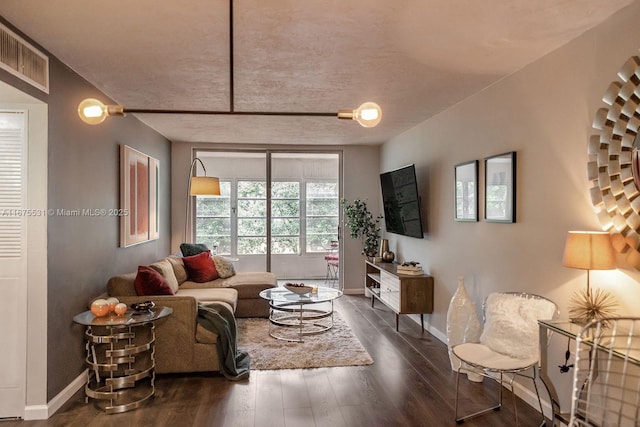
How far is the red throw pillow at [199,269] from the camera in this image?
19.1 ft

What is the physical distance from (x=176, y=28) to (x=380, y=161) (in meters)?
5.17

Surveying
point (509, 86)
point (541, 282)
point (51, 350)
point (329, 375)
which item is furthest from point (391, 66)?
point (51, 350)

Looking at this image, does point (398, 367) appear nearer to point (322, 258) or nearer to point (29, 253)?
point (29, 253)

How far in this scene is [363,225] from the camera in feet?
23.2

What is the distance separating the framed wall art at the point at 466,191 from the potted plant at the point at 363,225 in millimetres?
2592

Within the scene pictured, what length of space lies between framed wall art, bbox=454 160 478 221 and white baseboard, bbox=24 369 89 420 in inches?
145

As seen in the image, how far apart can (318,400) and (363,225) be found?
13.2ft

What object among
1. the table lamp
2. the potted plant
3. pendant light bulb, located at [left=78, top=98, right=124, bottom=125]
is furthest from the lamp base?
the potted plant

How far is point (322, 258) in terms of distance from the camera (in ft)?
28.8

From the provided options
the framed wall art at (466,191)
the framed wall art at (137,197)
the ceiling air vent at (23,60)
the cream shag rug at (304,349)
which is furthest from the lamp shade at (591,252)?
the framed wall art at (137,197)

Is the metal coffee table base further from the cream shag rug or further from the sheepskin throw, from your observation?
the sheepskin throw

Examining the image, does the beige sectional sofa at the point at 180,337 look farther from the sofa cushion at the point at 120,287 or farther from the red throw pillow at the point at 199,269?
the red throw pillow at the point at 199,269

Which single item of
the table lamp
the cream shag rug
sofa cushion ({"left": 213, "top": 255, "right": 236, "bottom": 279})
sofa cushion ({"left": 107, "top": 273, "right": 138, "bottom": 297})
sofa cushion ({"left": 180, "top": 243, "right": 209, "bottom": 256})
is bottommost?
the cream shag rug

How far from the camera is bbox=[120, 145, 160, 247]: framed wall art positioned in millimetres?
4508
